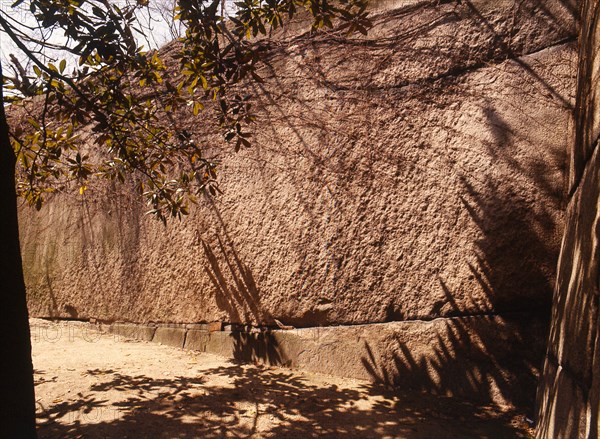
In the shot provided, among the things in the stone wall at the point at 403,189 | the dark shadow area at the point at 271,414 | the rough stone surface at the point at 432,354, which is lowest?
the dark shadow area at the point at 271,414

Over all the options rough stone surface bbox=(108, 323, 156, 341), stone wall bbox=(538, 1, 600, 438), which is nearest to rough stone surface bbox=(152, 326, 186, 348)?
rough stone surface bbox=(108, 323, 156, 341)

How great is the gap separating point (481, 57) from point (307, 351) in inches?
112

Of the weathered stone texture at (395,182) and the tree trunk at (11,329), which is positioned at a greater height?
the weathered stone texture at (395,182)

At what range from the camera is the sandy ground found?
339cm

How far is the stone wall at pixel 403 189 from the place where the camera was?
3762mm

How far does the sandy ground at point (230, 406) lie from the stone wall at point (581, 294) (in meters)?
0.75

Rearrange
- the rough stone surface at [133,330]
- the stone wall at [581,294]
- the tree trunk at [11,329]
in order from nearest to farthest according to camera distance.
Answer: the stone wall at [581,294] < the tree trunk at [11,329] < the rough stone surface at [133,330]

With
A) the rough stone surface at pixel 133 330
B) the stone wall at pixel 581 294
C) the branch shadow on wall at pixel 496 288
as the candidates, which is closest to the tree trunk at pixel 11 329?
the stone wall at pixel 581 294

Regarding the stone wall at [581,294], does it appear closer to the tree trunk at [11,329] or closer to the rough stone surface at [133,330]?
the tree trunk at [11,329]

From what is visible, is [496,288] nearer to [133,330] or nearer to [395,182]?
[395,182]

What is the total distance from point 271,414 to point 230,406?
0.34m

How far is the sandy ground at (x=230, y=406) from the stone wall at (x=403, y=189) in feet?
1.20

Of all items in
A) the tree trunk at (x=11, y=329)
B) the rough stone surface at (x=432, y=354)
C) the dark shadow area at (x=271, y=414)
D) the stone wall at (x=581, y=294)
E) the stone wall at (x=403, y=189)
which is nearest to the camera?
the stone wall at (x=581, y=294)

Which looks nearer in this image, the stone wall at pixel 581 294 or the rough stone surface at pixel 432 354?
the stone wall at pixel 581 294
